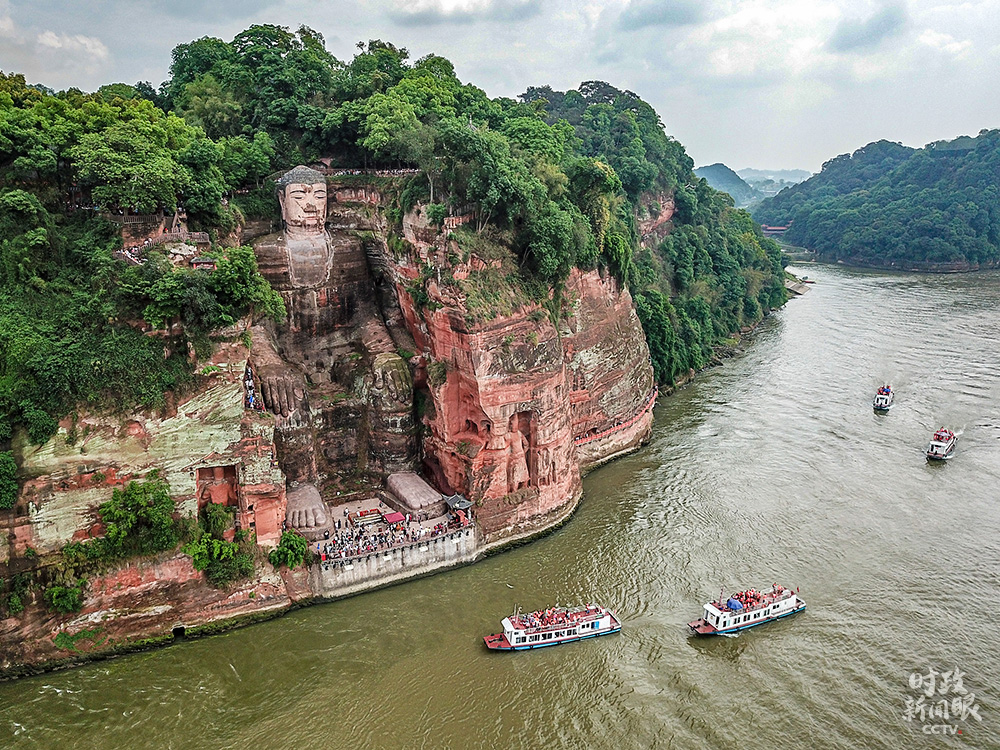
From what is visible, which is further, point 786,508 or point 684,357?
point 684,357

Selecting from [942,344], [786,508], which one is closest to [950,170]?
[942,344]

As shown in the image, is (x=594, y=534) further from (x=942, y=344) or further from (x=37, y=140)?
(x=942, y=344)

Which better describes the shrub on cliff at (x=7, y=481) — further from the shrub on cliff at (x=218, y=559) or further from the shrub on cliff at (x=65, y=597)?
the shrub on cliff at (x=218, y=559)

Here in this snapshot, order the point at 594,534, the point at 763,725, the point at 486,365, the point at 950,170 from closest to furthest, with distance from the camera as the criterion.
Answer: the point at 763,725 < the point at 486,365 < the point at 594,534 < the point at 950,170

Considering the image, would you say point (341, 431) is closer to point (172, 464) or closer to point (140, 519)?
point (172, 464)

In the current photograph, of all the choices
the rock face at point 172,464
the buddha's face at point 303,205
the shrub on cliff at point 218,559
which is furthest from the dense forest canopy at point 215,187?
the shrub on cliff at point 218,559

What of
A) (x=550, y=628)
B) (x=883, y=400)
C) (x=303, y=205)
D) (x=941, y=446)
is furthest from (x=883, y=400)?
(x=303, y=205)

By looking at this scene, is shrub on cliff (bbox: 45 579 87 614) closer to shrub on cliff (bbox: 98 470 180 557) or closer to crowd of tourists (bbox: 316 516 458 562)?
shrub on cliff (bbox: 98 470 180 557)
